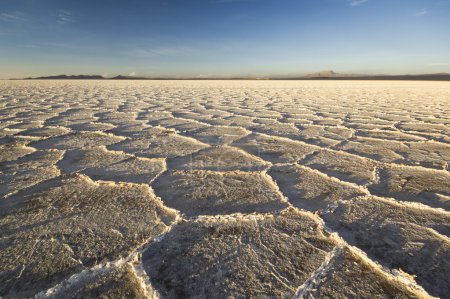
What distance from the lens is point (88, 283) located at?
71 cm

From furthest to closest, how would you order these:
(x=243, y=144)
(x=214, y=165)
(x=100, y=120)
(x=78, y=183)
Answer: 1. (x=100, y=120)
2. (x=243, y=144)
3. (x=214, y=165)
4. (x=78, y=183)

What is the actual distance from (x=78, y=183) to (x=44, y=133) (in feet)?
4.25

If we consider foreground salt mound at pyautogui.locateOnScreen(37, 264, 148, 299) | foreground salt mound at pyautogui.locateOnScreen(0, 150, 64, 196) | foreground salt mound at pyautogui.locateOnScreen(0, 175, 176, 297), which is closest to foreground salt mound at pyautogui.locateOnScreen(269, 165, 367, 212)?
foreground salt mound at pyautogui.locateOnScreen(0, 175, 176, 297)

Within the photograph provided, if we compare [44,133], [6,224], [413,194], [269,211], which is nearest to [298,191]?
[269,211]

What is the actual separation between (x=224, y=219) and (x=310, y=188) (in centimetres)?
46

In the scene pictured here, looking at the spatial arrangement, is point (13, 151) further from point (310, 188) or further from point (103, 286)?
point (310, 188)

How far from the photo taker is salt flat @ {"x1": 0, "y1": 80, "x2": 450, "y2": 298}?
71 cm

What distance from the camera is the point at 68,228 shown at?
37.1 inches

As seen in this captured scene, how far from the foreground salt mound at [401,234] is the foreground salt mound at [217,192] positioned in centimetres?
24

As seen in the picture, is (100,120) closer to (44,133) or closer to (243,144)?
(44,133)

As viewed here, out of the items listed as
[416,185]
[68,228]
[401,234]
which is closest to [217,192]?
[68,228]

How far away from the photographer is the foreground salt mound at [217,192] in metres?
1.10

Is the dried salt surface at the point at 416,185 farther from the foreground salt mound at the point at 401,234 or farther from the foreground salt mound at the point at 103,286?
the foreground salt mound at the point at 103,286

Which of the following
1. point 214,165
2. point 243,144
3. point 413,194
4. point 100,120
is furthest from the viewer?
point 100,120
